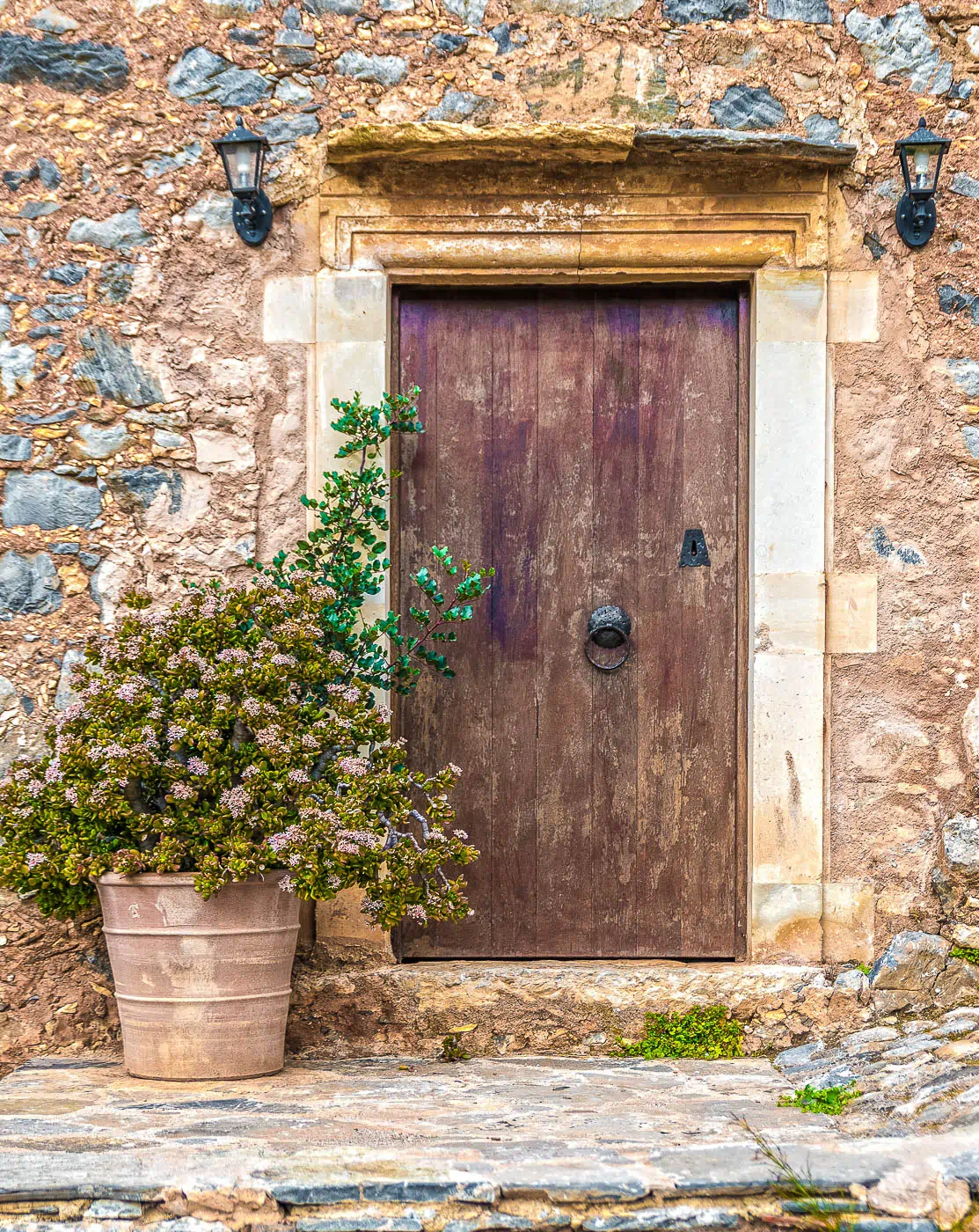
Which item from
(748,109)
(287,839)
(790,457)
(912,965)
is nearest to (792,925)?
(912,965)

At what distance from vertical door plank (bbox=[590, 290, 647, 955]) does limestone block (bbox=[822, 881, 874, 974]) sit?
1.79ft

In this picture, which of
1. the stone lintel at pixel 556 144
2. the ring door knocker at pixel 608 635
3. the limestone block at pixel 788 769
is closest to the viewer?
the stone lintel at pixel 556 144

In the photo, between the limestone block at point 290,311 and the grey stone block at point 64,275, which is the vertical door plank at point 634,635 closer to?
the limestone block at point 290,311

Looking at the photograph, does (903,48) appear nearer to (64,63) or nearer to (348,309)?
(348,309)

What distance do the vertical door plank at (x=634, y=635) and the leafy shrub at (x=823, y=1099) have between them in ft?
2.67

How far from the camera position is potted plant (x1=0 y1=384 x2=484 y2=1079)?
291cm

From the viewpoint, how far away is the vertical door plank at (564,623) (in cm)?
362

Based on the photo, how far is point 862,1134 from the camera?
8.30ft

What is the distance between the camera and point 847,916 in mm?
3426

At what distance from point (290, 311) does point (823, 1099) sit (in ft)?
8.22

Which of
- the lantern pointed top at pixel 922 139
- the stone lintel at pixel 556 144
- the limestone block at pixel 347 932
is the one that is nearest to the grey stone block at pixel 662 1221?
the limestone block at pixel 347 932

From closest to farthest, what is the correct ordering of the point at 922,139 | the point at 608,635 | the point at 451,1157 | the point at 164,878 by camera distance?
the point at 451,1157
the point at 164,878
the point at 922,139
the point at 608,635

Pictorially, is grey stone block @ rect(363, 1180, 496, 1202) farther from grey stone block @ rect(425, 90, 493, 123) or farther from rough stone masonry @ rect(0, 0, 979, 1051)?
grey stone block @ rect(425, 90, 493, 123)

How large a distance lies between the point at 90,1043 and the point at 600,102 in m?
3.02
